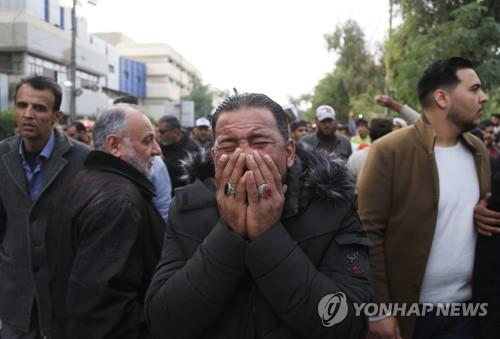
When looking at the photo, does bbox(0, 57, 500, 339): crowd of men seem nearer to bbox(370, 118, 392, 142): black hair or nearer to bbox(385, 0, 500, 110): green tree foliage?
bbox(370, 118, 392, 142): black hair

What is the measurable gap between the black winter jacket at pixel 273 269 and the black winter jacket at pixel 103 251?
1.50ft

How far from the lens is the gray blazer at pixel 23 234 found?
2766mm

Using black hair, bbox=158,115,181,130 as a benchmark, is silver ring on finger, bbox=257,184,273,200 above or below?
below

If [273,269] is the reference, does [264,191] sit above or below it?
above

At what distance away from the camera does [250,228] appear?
5.07 feet

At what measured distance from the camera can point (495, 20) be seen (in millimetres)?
13055

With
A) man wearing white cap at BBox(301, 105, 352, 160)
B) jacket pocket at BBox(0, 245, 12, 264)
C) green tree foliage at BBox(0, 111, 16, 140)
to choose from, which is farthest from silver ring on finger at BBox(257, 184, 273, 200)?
green tree foliage at BBox(0, 111, 16, 140)

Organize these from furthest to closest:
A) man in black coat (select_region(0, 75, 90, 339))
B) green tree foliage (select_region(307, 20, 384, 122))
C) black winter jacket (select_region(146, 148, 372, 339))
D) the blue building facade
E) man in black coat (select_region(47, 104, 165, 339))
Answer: the blue building facade → green tree foliage (select_region(307, 20, 384, 122)) → man in black coat (select_region(0, 75, 90, 339)) → man in black coat (select_region(47, 104, 165, 339)) → black winter jacket (select_region(146, 148, 372, 339))

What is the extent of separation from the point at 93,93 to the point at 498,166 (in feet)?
138

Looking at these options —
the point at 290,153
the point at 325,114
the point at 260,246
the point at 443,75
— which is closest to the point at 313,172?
the point at 290,153

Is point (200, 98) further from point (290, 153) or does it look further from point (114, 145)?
point (290, 153)

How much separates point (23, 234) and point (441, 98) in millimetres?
2685

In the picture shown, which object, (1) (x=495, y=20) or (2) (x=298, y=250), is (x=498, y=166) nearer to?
(2) (x=298, y=250)

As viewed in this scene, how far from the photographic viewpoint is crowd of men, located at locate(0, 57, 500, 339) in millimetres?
1524
